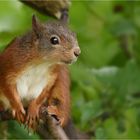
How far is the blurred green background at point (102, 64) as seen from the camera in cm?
352

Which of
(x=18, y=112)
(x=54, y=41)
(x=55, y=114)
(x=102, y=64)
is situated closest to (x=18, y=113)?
(x=18, y=112)

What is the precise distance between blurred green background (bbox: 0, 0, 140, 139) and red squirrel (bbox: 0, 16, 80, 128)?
323 millimetres

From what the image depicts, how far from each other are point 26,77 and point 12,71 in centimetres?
6

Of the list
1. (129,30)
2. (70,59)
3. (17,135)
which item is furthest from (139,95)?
(70,59)

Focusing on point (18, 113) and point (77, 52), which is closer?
point (77, 52)

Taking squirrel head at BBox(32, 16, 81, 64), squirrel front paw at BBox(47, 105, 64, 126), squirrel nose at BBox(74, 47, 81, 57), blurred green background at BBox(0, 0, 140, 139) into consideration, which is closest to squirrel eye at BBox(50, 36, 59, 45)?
squirrel head at BBox(32, 16, 81, 64)

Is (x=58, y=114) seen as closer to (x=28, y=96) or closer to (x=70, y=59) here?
(x=28, y=96)

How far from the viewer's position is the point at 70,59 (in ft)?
8.57

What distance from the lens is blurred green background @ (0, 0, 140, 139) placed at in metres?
3.52

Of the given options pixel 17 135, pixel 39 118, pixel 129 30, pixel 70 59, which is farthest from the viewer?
pixel 129 30

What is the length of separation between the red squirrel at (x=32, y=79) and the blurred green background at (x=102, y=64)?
1.06 ft

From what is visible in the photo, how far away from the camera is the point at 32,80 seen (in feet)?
9.43

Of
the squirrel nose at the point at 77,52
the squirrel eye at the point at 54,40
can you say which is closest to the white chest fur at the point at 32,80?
the squirrel eye at the point at 54,40

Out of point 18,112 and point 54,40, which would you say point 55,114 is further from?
point 54,40
